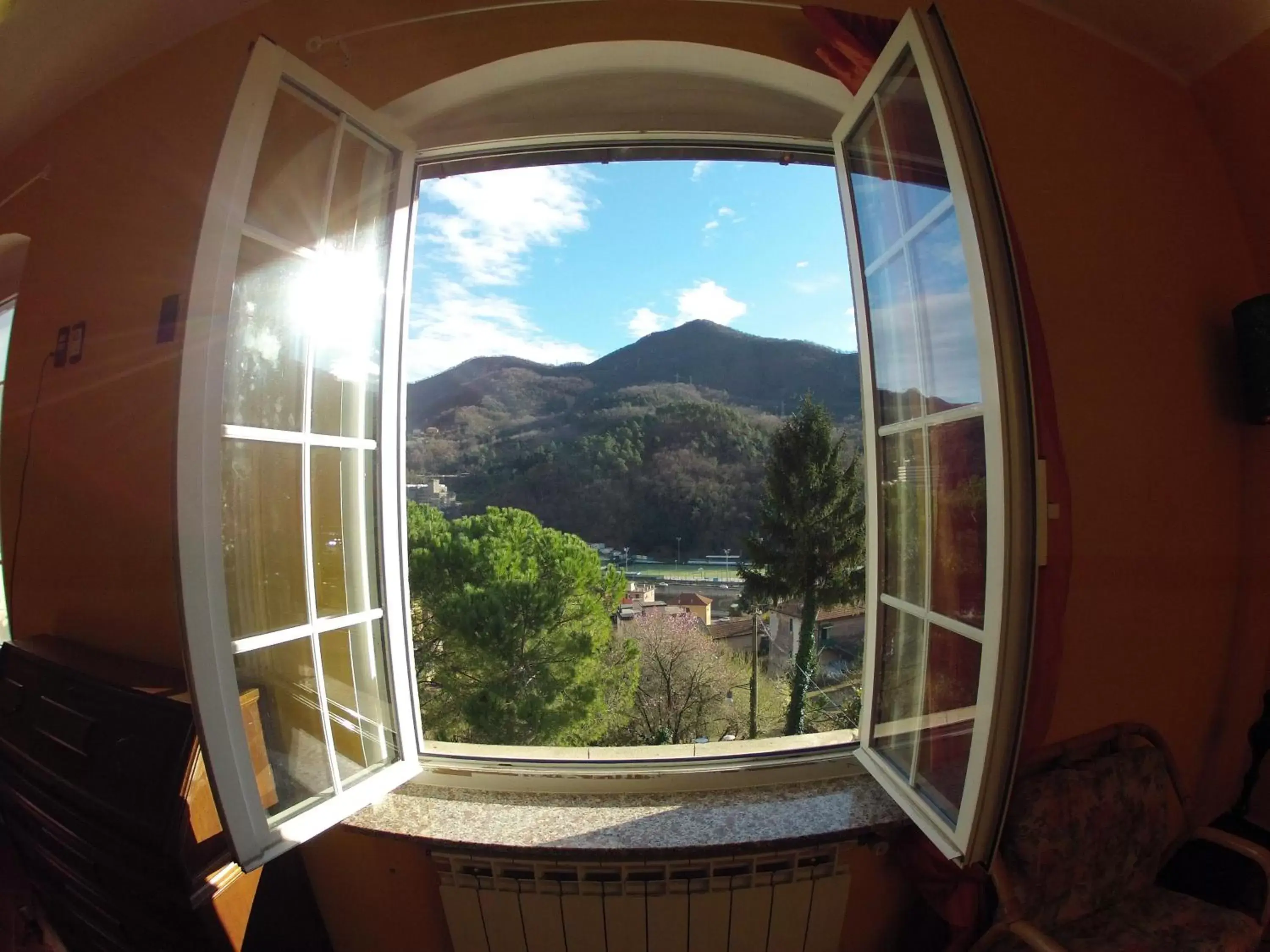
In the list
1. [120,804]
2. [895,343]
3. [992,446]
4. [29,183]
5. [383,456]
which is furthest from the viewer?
[29,183]

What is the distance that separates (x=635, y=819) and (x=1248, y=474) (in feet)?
6.76

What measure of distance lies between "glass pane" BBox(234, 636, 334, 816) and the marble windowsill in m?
0.20

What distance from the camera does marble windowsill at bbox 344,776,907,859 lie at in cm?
111

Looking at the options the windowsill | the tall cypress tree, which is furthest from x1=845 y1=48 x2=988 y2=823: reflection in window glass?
the tall cypress tree

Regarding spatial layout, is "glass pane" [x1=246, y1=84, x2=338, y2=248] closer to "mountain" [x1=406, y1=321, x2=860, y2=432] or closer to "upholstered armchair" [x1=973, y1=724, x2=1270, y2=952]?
"mountain" [x1=406, y1=321, x2=860, y2=432]

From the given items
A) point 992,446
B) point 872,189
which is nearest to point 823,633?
point 992,446

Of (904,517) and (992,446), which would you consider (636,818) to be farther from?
(992,446)

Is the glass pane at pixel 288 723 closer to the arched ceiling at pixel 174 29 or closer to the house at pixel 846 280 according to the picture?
the house at pixel 846 280

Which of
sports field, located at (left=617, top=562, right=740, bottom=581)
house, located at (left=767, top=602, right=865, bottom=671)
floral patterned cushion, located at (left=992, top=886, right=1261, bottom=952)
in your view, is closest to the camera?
floral patterned cushion, located at (left=992, top=886, right=1261, bottom=952)

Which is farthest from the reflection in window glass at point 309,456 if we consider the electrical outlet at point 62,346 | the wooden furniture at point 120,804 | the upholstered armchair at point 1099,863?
the upholstered armchair at point 1099,863

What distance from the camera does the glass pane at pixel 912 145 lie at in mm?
973

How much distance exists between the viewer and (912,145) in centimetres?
106

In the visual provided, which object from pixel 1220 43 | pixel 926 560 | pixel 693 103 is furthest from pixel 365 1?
pixel 1220 43

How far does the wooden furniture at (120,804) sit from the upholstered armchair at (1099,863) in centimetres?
164
